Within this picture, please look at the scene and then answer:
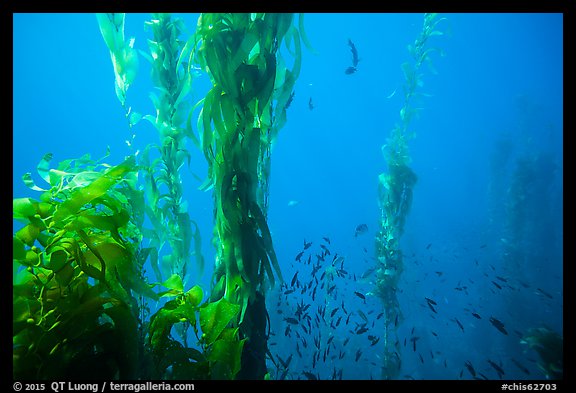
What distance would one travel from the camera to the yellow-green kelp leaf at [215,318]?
1.82 m

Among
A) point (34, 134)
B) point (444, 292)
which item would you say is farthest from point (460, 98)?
point (34, 134)

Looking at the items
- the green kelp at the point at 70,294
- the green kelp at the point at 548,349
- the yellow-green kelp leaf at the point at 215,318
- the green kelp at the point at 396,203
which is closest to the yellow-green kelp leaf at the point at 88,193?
the green kelp at the point at 70,294

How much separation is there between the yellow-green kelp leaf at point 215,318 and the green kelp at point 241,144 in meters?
0.24

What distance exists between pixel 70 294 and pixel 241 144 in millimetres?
1280

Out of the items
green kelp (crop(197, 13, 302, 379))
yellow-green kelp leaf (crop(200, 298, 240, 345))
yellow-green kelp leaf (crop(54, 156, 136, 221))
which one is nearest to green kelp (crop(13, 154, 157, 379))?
yellow-green kelp leaf (crop(54, 156, 136, 221))

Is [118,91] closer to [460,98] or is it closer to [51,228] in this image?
[51,228]

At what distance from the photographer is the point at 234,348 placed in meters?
1.81

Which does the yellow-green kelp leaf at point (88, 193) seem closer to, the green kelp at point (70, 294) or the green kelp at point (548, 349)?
the green kelp at point (70, 294)

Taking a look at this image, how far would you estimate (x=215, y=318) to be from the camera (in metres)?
1.84

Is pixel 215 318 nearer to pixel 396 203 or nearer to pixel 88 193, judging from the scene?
pixel 88 193

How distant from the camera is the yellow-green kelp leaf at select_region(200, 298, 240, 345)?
1.82 meters

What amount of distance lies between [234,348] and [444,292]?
3708 centimetres

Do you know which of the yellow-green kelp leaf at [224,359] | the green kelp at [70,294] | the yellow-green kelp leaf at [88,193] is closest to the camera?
the green kelp at [70,294]

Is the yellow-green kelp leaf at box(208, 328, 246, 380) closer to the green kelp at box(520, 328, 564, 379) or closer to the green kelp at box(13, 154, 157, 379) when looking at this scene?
the green kelp at box(13, 154, 157, 379)
